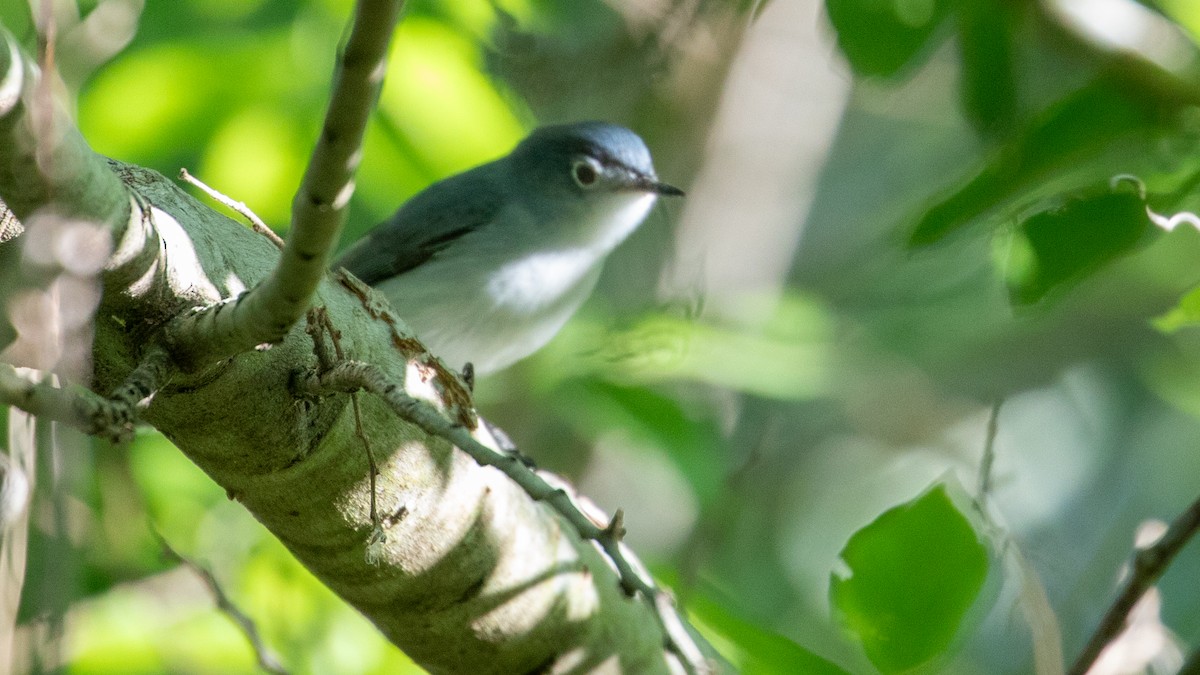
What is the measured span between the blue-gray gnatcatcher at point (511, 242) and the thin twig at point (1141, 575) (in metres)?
2.31

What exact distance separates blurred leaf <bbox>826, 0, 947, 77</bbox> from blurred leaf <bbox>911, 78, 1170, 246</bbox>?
0.60 ft

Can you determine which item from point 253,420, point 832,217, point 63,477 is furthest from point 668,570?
point 832,217

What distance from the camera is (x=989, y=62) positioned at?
157cm

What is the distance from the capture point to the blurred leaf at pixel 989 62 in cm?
155

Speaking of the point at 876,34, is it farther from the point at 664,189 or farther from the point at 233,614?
the point at 664,189

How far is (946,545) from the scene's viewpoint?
46.9 inches

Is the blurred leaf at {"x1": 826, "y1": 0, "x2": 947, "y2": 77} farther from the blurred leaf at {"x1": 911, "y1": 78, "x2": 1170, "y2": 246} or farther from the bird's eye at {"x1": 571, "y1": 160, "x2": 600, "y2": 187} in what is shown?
the bird's eye at {"x1": 571, "y1": 160, "x2": 600, "y2": 187}

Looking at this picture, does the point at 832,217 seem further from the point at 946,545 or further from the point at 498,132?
the point at 946,545

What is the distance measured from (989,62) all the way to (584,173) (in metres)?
2.58

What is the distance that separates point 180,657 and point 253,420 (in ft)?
4.84

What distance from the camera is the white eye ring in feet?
13.2

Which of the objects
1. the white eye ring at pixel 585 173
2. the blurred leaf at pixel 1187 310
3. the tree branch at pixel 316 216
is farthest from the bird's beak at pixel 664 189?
the tree branch at pixel 316 216

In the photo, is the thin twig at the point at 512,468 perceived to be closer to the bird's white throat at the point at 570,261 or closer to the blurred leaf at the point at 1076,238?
the blurred leaf at the point at 1076,238

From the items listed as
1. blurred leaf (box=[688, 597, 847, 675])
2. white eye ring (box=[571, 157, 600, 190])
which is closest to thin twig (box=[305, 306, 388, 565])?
blurred leaf (box=[688, 597, 847, 675])
